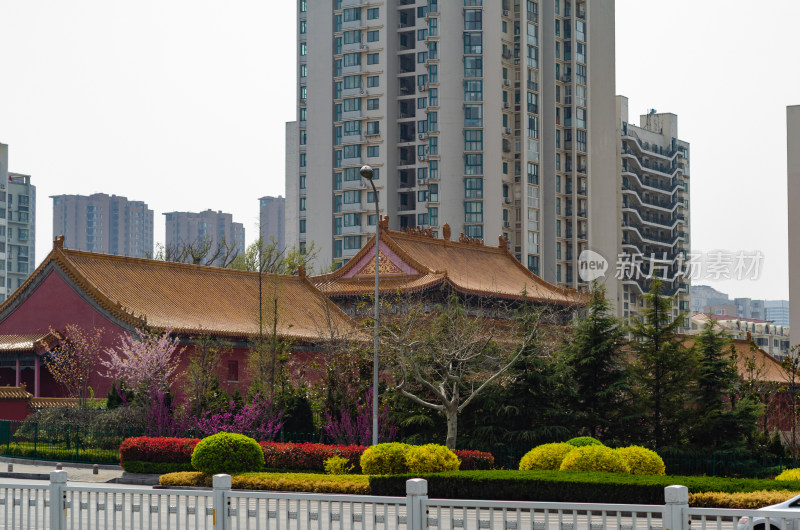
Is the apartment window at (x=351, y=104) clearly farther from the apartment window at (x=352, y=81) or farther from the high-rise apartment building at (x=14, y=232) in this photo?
the high-rise apartment building at (x=14, y=232)

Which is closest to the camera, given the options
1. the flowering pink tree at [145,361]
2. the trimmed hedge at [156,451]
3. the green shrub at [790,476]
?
the green shrub at [790,476]

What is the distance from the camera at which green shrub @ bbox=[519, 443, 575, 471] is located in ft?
69.8

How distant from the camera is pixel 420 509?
10156 mm

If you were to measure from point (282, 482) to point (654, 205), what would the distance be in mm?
78973

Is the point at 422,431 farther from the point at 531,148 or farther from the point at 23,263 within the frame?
the point at 23,263

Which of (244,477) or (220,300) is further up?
(220,300)

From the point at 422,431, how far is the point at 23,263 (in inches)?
3300

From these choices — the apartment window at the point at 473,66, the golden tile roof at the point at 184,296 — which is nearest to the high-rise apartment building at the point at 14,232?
the apartment window at the point at 473,66

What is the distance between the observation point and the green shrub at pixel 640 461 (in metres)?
20.4

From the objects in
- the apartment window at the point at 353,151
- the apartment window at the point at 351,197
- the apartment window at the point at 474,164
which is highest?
the apartment window at the point at 353,151

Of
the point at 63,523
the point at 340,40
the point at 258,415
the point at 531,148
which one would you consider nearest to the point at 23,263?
the point at 340,40

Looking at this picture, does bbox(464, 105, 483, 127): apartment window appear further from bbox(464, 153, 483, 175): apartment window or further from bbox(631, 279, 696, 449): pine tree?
bbox(631, 279, 696, 449): pine tree

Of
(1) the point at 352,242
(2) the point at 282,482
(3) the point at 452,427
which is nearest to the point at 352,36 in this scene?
(1) the point at 352,242

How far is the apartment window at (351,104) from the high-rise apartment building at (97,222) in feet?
348
